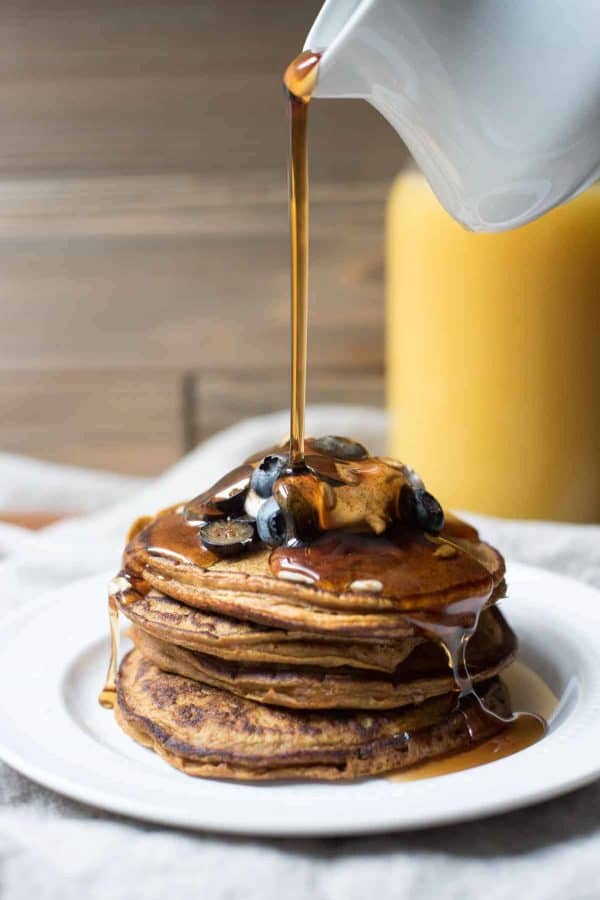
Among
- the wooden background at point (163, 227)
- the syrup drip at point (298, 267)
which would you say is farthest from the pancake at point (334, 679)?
the wooden background at point (163, 227)

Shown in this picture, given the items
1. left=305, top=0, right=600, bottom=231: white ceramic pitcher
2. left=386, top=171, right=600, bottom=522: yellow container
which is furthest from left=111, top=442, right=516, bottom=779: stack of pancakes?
left=386, top=171, right=600, bottom=522: yellow container

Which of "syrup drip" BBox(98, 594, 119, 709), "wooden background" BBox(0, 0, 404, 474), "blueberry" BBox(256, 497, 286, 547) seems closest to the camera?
"blueberry" BBox(256, 497, 286, 547)

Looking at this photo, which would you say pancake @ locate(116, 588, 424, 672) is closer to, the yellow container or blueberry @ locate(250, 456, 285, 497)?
blueberry @ locate(250, 456, 285, 497)

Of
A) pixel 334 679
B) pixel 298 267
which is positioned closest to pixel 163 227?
pixel 298 267

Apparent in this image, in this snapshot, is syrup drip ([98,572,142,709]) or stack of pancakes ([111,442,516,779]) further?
syrup drip ([98,572,142,709])

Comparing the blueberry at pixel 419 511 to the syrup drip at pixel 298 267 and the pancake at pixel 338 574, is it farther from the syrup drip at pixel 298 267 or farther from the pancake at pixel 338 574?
the syrup drip at pixel 298 267

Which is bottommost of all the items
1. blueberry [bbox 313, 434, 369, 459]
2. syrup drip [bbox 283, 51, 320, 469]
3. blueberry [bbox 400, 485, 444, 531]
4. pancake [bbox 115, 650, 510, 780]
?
pancake [bbox 115, 650, 510, 780]
